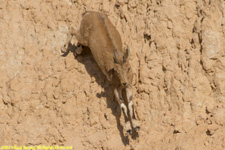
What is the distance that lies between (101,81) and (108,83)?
199 millimetres

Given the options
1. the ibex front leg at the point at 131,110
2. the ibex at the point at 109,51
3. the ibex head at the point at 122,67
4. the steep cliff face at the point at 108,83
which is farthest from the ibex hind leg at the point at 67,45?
the ibex front leg at the point at 131,110

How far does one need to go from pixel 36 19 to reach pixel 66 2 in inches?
37.8

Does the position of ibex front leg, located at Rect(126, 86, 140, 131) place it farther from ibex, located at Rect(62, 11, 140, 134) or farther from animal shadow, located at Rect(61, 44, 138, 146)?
animal shadow, located at Rect(61, 44, 138, 146)

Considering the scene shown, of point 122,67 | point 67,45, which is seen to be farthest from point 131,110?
point 67,45

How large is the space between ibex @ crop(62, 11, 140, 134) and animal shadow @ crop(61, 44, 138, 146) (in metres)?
0.18

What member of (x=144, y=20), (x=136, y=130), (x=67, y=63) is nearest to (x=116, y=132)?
(x=136, y=130)

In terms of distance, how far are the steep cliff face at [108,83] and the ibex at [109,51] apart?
31 centimetres

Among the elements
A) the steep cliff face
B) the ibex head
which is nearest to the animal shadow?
the steep cliff face

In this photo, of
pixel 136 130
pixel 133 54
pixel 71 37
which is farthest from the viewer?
pixel 71 37

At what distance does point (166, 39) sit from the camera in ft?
31.6

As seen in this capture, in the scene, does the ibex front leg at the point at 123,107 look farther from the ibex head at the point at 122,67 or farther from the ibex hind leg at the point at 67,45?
the ibex hind leg at the point at 67,45

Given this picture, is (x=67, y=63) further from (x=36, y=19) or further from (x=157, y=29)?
(x=157, y=29)

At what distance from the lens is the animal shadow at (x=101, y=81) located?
9.66 metres

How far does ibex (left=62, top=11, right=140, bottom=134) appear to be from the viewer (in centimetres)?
927
